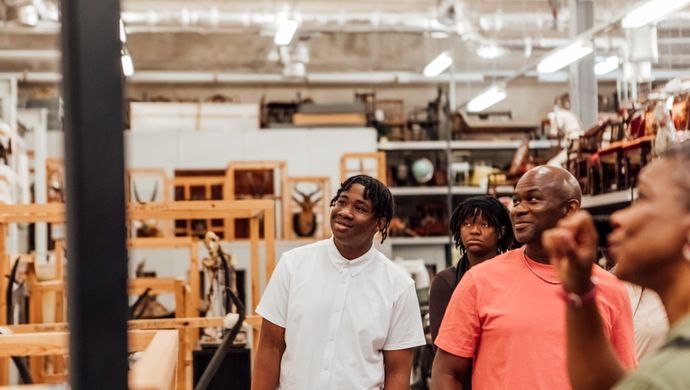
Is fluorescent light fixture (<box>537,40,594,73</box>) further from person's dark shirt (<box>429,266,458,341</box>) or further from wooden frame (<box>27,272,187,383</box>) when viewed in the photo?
person's dark shirt (<box>429,266,458,341</box>)

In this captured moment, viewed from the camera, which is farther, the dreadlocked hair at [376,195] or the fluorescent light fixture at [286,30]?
the fluorescent light fixture at [286,30]

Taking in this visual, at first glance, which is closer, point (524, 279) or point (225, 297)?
point (524, 279)

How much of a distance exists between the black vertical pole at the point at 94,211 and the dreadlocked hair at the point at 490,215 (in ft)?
10.1

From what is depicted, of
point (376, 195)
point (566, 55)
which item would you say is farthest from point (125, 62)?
point (566, 55)

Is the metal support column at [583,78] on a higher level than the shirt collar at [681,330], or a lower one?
higher

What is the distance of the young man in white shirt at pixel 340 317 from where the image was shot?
3.32m

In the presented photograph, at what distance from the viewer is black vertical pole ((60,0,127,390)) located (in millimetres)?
1074

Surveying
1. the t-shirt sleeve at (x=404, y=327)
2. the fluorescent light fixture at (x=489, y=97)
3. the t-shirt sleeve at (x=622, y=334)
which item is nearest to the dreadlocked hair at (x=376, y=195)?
the t-shirt sleeve at (x=404, y=327)

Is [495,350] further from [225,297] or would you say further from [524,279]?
[225,297]

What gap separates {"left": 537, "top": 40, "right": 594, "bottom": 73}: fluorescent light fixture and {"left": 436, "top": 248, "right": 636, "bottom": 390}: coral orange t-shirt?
250 inches

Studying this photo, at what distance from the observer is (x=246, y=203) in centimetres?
595

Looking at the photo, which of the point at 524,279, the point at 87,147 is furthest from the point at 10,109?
the point at 87,147

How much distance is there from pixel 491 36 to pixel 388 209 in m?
13.6

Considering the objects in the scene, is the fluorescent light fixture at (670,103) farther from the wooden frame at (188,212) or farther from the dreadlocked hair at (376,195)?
the dreadlocked hair at (376,195)
